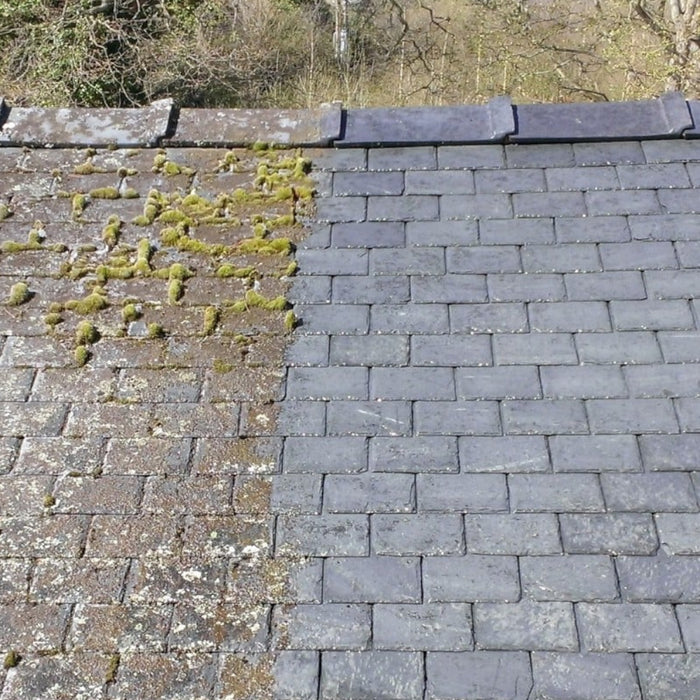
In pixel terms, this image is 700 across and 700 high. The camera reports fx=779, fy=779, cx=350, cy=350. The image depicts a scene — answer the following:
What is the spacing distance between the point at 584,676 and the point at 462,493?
0.72 metres

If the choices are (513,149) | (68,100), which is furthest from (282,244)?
(68,100)

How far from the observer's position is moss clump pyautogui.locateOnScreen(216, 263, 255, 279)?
11.7 ft

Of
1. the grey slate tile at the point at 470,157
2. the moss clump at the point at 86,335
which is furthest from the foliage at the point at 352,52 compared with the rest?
the moss clump at the point at 86,335

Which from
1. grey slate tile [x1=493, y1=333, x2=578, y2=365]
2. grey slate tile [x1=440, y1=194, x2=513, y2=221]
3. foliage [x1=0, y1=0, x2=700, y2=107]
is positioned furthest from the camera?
foliage [x1=0, y1=0, x2=700, y2=107]

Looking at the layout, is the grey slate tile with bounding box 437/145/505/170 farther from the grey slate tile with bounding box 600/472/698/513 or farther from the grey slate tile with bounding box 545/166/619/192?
the grey slate tile with bounding box 600/472/698/513

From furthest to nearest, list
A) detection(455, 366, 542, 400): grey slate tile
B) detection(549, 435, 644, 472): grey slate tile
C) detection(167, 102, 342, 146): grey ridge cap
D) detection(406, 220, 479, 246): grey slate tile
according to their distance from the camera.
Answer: detection(167, 102, 342, 146): grey ridge cap, detection(406, 220, 479, 246): grey slate tile, detection(455, 366, 542, 400): grey slate tile, detection(549, 435, 644, 472): grey slate tile

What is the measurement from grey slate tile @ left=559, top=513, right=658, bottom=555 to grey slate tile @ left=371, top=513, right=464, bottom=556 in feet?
1.24

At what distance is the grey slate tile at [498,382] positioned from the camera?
309cm

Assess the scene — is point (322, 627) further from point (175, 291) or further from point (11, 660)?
point (175, 291)

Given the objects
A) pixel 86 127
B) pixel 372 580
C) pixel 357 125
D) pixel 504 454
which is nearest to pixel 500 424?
pixel 504 454

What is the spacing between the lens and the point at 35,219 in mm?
3832

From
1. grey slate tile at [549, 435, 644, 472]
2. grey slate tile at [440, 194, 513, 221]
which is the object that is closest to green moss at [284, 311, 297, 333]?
grey slate tile at [440, 194, 513, 221]

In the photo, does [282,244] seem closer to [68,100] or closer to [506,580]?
[506,580]

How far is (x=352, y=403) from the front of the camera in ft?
10.1
